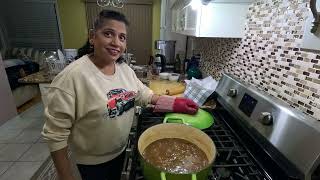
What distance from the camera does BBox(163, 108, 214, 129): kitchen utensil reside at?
0.94 meters

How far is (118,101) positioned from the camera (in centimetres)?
86

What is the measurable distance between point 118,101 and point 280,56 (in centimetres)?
72

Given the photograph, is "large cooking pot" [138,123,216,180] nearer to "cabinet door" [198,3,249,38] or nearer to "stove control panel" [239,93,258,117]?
"stove control panel" [239,93,258,117]

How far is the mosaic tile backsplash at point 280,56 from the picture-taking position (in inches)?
26.4

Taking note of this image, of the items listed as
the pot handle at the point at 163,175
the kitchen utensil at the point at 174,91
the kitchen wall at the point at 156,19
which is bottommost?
the kitchen utensil at the point at 174,91

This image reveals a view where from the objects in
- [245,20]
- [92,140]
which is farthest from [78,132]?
[245,20]

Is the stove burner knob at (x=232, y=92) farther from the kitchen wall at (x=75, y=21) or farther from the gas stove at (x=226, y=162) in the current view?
the kitchen wall at (x=75, y=21)

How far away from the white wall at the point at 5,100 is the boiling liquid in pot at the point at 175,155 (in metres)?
2.91

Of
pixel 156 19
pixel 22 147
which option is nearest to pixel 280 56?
pixel 22 147

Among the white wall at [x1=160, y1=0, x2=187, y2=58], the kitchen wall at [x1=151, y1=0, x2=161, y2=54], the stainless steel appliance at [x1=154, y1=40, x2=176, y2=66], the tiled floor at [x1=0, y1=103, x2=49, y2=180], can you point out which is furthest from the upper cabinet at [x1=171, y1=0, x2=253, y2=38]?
the kitchen wall at [x1=151, y1=0, x2=161, y2=54]

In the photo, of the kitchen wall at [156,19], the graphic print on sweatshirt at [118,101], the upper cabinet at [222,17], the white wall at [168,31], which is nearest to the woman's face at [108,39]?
the graphic print on sweatshirt at [118,101]

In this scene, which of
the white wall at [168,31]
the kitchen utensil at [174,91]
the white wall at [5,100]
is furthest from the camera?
the white wall at [168,31]

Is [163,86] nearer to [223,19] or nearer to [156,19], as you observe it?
[223,19]

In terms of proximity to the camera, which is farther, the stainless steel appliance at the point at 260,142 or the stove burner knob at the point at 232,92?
the stove burner knob at the point at 232,92
